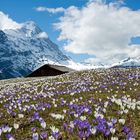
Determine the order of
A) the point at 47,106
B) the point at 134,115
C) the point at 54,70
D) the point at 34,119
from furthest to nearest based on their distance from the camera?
the point at 54,70
the point at 47,106
the point at 34,119
the point at 134,115

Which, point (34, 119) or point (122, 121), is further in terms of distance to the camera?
point (34, 119)

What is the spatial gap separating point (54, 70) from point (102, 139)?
79537 millimetres

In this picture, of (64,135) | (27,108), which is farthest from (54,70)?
(64,135)

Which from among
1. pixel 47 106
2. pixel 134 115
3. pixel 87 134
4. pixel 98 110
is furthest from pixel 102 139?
pixel 47 106

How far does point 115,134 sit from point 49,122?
10.3ft

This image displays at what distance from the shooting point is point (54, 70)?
8725 cm

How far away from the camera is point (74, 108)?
12.8 meters

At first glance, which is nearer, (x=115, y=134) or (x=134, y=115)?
(x=115, y=134)

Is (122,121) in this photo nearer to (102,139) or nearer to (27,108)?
(102,139)

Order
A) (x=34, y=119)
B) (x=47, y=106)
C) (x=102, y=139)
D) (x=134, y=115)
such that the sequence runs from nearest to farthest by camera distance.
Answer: (x=102, y=139), (x=134, y=115), (x=34, y=119), (x=47, y=106)

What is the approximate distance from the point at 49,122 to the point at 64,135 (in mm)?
2312

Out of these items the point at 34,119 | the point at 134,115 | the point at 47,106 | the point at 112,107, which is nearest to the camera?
the point at 134,115

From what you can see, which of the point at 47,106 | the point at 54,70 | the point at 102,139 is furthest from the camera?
the point at 54,70

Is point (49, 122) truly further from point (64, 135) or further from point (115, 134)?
point (115, 134)
